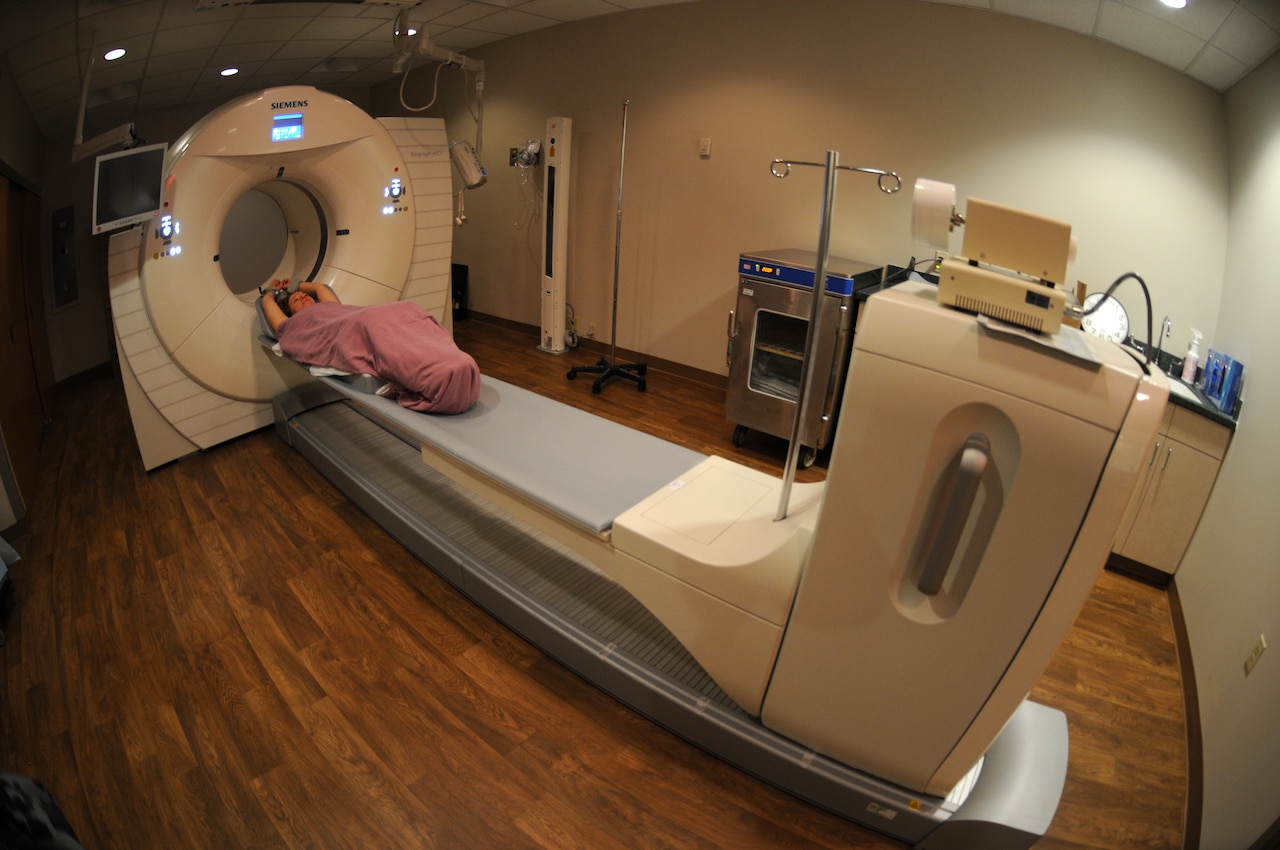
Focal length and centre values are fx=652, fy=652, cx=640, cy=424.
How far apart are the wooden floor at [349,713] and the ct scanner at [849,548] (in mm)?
141

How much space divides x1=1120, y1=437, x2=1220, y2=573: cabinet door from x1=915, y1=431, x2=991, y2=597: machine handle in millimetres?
1863

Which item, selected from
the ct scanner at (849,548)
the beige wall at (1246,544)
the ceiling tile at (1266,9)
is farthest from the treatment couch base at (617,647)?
the ceiling tile at (1266,9)

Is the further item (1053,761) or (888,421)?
(1053,761)

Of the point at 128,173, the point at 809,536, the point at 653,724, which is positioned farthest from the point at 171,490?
the point at 809,536

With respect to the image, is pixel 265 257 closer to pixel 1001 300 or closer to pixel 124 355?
pixel 124 355

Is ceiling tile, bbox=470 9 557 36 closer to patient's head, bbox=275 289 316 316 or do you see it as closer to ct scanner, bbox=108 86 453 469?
ct scanner, bbox=108 86 453 469

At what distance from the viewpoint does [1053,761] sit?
1625 mm

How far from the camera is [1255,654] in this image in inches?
66.6

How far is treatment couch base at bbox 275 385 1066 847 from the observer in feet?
5.04

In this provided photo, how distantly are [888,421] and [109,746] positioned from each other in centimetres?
216

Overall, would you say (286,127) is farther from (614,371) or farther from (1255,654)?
(1255,654)

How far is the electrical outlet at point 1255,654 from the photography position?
5.44 ft

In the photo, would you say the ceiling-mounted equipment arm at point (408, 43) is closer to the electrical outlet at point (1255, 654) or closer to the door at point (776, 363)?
the door at point (776, 363)

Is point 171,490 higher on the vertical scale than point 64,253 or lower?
lower
